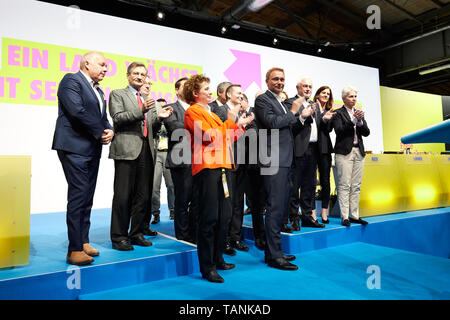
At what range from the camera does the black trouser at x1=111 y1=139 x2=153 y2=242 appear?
2.45 metres

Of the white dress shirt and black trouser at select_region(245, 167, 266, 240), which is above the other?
the white dress shirt

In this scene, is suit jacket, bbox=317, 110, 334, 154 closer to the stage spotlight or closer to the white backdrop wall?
the white backdrop wall

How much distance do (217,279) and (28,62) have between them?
437 centimetres

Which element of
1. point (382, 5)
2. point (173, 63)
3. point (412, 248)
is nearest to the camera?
point (412, 248)

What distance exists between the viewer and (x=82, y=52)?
16.6 feet

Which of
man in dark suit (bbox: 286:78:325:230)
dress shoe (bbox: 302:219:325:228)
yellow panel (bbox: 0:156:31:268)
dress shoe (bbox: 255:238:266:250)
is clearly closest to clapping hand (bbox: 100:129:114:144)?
yellow panel (bbox: 0:156:31:268)

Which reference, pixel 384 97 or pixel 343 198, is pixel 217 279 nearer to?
pixel 343 198

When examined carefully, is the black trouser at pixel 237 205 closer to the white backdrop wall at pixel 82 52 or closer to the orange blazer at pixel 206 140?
the orange blazer at pixel 206 140

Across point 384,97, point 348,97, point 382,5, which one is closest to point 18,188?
point 348,97

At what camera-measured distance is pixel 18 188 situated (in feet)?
6.73

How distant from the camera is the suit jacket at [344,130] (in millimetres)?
3420

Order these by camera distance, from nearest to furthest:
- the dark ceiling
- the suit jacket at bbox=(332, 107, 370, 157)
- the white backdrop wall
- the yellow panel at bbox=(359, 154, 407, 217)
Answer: the suit jacket at bbox=(332, 107, 370, 157) → the yellow panel at bbox=(359, 154, 407, 217) → the white backdrop wall → the dark ceiling

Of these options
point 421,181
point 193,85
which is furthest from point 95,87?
point 421,181

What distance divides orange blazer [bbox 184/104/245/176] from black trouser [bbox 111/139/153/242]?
25.2 inches
